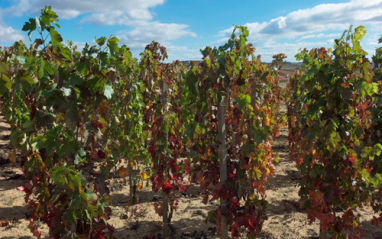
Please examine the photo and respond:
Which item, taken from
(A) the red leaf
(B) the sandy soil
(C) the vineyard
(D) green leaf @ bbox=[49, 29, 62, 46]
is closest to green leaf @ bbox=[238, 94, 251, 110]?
(C) the vineyard

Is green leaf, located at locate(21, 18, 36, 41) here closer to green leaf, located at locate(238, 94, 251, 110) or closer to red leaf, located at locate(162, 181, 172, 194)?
green leaf, located at locate(238, 94, 251, 110)

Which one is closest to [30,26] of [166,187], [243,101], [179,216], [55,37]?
[55,37]

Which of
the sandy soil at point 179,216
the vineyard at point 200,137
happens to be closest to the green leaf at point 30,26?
the vineyard at point 200,137

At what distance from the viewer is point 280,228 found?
499 centimetres

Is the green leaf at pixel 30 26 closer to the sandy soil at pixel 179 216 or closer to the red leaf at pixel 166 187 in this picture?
the red leaf at pixel 166 187

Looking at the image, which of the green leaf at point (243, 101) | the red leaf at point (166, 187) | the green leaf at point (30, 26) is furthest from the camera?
the red leaf at point (166, 187)

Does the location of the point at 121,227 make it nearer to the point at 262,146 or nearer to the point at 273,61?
the point at 262,146

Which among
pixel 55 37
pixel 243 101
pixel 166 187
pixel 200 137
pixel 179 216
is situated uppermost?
pixel 55 37

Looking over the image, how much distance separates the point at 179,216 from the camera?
5.48m

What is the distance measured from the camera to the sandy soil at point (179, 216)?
4.86 m

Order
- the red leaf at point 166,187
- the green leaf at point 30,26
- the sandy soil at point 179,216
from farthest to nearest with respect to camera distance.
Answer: the sandy soil at point 179,216, the red leaf at point 166,187, the green leaf at point 30,26

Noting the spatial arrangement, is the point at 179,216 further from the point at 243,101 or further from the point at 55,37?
the point at 55,37

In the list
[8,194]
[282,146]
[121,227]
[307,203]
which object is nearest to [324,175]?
[307,203]

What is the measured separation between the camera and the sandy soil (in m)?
4.86
